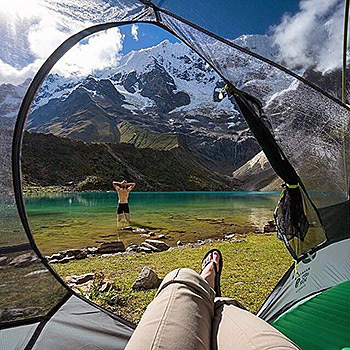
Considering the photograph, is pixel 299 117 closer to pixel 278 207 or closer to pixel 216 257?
pixel 278 207

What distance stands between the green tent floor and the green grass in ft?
4.21

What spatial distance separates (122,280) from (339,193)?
308 cm

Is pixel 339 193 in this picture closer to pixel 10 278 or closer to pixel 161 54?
pixel 10 278

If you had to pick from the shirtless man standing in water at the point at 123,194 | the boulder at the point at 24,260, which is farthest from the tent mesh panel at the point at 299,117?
the shirtless man standing in water at the point at 123,194

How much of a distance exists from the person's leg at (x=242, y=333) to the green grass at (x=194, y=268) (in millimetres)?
2055

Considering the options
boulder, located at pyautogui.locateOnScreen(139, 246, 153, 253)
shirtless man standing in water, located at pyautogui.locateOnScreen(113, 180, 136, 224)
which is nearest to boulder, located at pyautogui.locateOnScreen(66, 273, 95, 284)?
boulder, located at pyautogui.locateOnScreen(139, 246, 153, 253)

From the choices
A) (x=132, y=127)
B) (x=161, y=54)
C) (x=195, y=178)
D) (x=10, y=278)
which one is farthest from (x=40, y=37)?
(x=161, y=54)

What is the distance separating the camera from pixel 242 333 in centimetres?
77

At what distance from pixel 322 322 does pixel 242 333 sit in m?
0.96

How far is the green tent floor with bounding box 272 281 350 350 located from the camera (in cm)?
138

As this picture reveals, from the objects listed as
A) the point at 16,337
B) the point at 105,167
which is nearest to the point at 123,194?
the point at 16,337

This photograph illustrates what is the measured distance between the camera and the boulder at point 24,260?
1.22 m

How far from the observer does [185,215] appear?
1275 cm

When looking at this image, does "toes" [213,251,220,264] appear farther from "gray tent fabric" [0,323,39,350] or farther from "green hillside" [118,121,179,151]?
"green hillside" [118,121,179,151]
